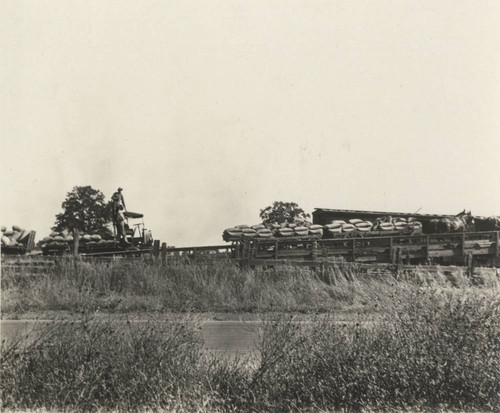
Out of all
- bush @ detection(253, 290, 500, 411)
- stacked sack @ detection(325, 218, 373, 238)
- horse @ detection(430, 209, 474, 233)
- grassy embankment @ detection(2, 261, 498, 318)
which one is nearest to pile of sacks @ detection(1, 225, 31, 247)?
grassy embankment @ detection(2, 261, 498, 318)

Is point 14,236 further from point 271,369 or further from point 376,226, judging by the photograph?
point 271,369

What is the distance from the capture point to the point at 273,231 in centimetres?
2112

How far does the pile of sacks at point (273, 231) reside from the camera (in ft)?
67.6

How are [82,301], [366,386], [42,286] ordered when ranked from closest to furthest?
[366,386], [82,301], [42,286]

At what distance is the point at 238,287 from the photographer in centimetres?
1425

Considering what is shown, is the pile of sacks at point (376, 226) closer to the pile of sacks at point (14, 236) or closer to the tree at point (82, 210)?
the pile of sacks at point (14, 236)

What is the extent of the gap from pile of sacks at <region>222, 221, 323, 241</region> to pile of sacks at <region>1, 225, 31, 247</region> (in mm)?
8396

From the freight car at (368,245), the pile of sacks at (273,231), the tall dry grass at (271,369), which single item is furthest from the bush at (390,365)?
the pile of sacks at (273,231)

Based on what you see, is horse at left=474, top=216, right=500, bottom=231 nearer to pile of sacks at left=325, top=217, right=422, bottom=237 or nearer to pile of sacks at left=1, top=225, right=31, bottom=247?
pile of sacks at left=325, top=217, right=422, bottom=237

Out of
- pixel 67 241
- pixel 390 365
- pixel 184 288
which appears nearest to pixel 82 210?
pixel 67 241

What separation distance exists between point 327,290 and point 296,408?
8908 mm

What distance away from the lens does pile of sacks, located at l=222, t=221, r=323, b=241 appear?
67.6ft

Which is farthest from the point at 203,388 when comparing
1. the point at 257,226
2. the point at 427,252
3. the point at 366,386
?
the point at 427,252

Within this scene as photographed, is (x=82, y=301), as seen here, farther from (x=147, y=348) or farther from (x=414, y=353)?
(x=414, y=353)
